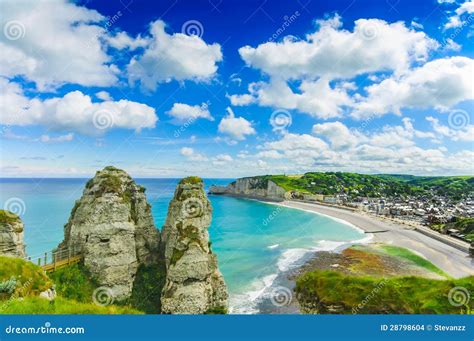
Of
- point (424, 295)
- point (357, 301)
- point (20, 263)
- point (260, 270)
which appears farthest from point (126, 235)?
point (260, 270)

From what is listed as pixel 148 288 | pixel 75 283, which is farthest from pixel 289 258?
pixel 75 283

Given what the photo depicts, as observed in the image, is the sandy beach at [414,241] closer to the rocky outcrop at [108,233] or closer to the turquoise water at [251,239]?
the turquoise water at [251,239]

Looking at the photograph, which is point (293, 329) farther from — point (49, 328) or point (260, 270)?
point (260, 270)

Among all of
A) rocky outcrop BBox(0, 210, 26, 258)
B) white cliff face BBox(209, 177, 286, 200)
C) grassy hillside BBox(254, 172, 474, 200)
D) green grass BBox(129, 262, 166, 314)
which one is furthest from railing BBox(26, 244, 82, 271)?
grassy hillside BBox(254, 172, 474, 200)

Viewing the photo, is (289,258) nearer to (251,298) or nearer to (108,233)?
(251,298)

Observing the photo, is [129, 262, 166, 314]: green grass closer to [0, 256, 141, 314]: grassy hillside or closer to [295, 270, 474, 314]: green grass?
[0, 256, 141, 314]: grassy hillside

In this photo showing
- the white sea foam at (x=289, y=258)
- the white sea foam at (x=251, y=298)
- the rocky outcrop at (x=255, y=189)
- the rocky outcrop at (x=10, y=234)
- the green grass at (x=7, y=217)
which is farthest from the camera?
the rocky outcrop at (x=255, y=189)

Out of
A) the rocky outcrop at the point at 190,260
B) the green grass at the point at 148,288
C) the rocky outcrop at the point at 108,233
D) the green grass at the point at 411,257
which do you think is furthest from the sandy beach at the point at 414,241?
the rocky outcrop at the point at 108,233
